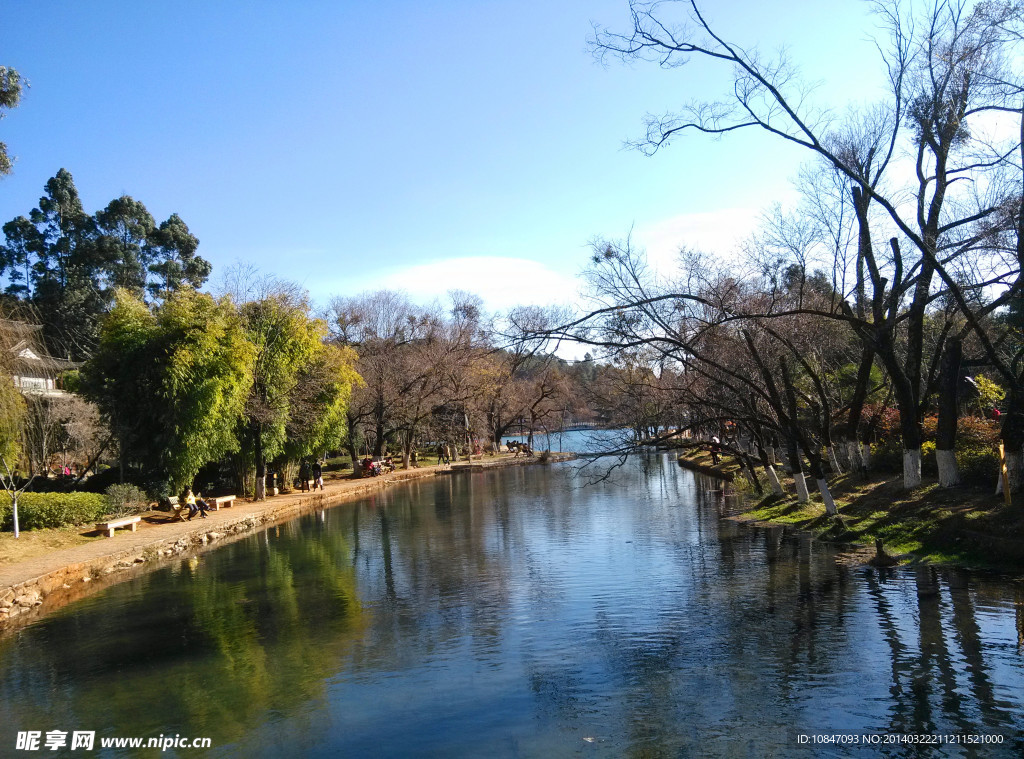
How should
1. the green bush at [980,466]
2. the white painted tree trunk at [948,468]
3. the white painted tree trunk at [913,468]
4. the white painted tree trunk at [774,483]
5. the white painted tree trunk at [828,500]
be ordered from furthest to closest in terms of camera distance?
the white painted tree trunk at [774,483] < the white painted tree trunk at [828,500] < the white painted tree trunk at [913,468] < the white painted tree trunk at [948,468] < the green bush at [980,466]

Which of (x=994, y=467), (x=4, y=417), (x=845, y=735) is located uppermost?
(x=4, y=417)

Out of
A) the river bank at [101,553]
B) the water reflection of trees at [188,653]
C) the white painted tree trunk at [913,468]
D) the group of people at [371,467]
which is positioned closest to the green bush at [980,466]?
the white painted tree trunk at [913,468]

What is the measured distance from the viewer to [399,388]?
4328cm

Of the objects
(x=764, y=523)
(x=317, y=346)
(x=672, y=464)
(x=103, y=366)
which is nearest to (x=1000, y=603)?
(x=764, y=523)

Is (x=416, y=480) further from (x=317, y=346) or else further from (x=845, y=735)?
(x=845, y=735)

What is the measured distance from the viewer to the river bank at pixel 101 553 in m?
13.3

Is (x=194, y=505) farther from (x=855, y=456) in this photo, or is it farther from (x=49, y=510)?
→ (x=855, y=456)

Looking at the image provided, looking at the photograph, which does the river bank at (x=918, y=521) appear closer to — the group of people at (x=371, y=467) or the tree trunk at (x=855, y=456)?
the tree trunk at (x=855, y=456)

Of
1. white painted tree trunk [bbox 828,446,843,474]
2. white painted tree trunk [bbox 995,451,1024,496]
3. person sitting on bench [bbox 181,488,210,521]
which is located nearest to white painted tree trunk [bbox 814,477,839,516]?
white painted tree trunk [bbox 828,446,843,474]

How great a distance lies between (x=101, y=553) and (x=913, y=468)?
17387mm

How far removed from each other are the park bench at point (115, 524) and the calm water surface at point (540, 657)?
299 cm

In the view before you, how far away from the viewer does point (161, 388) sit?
23359mm

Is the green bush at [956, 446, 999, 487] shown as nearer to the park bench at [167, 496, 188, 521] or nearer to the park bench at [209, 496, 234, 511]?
the park bench at [167, 496, 188, 521]

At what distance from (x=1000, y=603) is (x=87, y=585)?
51.7ft
